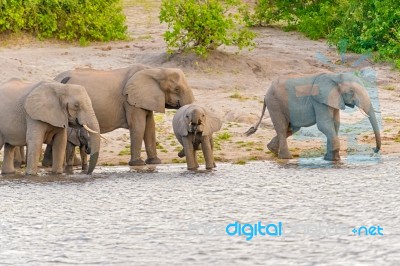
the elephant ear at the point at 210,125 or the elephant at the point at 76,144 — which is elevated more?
the elephant ear at the point at 210,125

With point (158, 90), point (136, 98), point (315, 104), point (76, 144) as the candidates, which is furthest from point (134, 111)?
point (315, 104)

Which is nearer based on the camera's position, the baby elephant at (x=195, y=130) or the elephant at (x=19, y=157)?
the baby elephant at (x=195, y=130)

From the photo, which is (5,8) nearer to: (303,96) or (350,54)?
(350,54)

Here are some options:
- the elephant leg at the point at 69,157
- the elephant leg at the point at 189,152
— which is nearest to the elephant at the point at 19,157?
the elephant leg at the point at 69,157

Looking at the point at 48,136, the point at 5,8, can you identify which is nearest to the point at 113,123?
the point at 48,136

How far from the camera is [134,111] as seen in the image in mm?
15133

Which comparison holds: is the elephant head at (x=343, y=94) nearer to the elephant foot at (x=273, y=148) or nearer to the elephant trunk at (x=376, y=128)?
the elephant trunk at (x=376, y=128)

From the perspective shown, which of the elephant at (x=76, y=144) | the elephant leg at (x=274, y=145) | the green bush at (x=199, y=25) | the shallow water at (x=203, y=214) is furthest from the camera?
the green bush at (x=199, y=25)

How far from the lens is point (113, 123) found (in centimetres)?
1520

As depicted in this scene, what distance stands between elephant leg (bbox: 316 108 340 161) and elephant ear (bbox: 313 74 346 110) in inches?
6.8

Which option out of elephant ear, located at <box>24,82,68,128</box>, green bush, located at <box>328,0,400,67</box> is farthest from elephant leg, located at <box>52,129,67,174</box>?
green bush, located at <box>328,0,400,67</box>

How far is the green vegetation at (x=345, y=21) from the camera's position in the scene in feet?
71.2

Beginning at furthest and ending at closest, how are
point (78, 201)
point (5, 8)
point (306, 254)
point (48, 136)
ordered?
1. point (5, 8)
2. point (48, 136)
3. point (78, 201)
4. point (306, 254)

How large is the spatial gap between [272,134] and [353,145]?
132 cm
